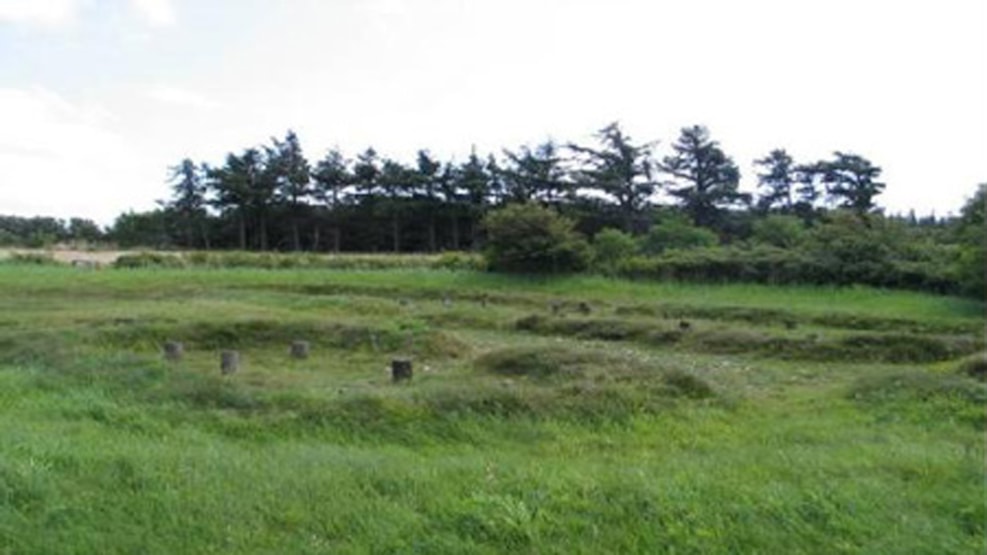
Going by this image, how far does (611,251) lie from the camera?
38.5m

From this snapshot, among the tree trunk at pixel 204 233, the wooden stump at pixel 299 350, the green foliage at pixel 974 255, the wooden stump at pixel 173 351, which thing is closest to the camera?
the wooden stump at pixel 173 351

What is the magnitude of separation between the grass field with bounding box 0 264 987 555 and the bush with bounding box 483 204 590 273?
49.4 feet

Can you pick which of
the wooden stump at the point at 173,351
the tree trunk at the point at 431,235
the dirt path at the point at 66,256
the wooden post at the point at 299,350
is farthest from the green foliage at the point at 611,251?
the dirt path at the point at 66,256

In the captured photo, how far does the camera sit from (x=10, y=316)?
68.2 ft

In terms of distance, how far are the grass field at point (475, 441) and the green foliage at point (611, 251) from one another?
16.4 meters

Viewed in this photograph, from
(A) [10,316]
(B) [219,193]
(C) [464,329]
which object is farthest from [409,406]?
(B) [219,193]

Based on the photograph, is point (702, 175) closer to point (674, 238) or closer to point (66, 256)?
point (674, 238)

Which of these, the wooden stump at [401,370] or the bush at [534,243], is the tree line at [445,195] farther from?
the wooden stump at [401,370]

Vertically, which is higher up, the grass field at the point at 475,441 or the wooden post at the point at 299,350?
the grass field at the point at 475,441

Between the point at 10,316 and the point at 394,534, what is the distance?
764 inches

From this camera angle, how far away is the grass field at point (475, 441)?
16.3ft

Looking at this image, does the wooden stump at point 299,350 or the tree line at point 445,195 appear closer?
the wooden stump at point 299,350

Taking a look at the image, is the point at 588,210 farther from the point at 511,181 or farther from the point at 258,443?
the point at 258,443

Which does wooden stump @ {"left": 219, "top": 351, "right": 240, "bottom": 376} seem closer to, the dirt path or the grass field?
the grass field
